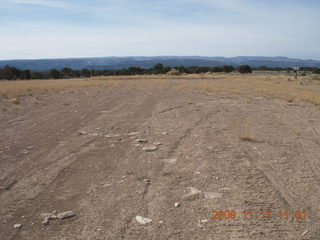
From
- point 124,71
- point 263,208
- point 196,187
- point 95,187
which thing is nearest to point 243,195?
point 263,208

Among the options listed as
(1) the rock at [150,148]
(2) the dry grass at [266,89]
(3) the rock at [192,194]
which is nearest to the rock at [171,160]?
(1) the rock at [150,148]

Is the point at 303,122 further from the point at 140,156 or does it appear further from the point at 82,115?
the point at 82,115

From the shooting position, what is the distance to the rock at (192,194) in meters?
3.92

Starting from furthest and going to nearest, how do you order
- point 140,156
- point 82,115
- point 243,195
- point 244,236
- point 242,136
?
point 82,115 → point 242,136 → point 140,156 → point 243,195 → point 244,236

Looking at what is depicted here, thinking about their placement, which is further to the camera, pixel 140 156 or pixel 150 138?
pixel 150 138

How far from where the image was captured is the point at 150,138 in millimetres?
7113

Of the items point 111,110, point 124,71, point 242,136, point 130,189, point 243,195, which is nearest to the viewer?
point 243,195

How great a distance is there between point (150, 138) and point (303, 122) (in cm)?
512

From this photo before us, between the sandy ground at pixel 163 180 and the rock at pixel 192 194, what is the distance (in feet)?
0.05

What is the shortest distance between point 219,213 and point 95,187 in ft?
6.06
